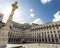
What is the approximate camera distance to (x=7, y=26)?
1230 centimetres

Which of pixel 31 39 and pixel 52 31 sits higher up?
pixel 52 31

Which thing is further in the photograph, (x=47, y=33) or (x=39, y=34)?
(x=39, y=34)

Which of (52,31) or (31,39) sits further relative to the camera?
(31,39)

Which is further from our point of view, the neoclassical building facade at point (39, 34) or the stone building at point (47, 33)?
the neoclassical building facade at point (39, 34)

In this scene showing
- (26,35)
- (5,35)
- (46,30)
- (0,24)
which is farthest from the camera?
(26,35)

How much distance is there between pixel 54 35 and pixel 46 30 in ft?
27.0

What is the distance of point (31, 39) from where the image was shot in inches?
2721

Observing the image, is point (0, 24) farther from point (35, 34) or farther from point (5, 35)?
point (5, 35)

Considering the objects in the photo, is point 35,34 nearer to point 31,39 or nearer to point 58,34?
point 31,39

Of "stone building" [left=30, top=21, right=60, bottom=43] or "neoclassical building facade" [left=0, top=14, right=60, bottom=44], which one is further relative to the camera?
"neoclassical building facade" [left=0, top=14, right=60, bottom=44]

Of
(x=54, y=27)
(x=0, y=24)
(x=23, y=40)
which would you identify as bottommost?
(x=23, y=40)

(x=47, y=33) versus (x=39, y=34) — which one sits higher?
(x=47, y=33)

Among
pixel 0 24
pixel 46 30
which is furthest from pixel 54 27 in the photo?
pixel 0 24

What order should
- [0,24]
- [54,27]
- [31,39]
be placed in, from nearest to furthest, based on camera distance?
1. [54,27]
2. [0,24]
3. [31,39]
